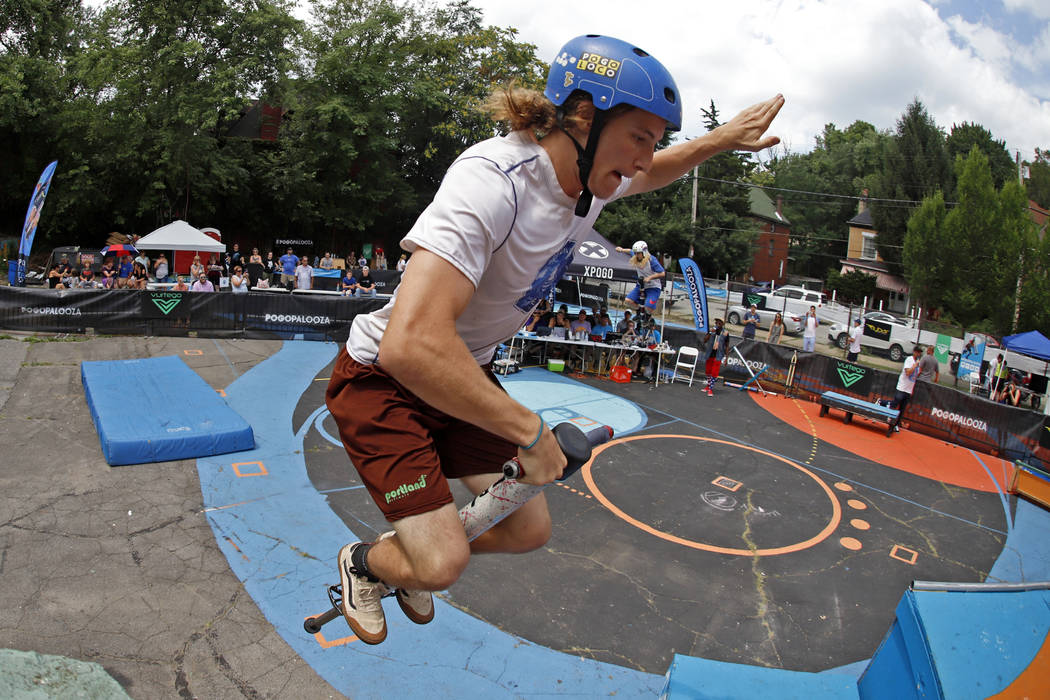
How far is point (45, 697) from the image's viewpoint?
14.0ft

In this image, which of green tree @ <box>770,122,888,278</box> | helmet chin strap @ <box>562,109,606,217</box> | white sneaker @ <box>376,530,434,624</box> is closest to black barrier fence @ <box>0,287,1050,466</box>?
white sneaker @ <box>376,530,434,624</box>

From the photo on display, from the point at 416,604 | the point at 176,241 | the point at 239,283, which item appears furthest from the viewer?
the point at 176,241

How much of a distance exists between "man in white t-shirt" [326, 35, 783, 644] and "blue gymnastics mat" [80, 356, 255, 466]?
716 centimetres

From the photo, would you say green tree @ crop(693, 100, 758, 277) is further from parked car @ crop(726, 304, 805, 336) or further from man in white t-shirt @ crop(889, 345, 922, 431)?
man in white t-shirt @ crop(889, 345, 922, 431)

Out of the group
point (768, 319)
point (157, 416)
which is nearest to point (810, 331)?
point (768, 319)

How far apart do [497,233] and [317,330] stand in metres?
16.0

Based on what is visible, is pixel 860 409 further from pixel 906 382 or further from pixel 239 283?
pixel 239 283

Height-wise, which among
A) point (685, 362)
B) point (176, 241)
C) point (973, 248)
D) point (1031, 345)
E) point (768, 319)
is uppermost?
point (973, 248)

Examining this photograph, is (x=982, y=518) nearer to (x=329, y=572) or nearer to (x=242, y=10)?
(x=329, y=572)

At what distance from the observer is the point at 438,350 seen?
1623 millimetres

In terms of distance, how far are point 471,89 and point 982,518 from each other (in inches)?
1172

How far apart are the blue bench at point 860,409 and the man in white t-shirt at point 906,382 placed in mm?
253

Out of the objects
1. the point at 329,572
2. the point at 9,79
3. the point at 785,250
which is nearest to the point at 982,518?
the point at 329,572

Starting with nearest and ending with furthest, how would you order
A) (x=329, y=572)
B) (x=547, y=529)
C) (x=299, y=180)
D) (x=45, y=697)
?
(x=547, y=529) → (x=45, y=697) → (x=329, y=572) → (x=299, y=180)
